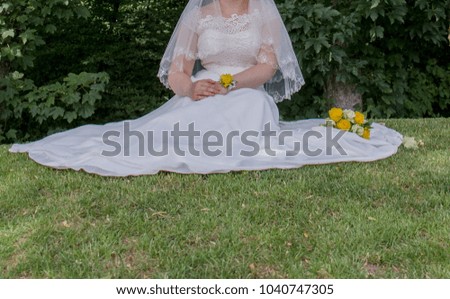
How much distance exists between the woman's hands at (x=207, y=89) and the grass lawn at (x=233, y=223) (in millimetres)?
1043

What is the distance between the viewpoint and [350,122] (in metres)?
4.61

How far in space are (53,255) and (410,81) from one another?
18.7ft

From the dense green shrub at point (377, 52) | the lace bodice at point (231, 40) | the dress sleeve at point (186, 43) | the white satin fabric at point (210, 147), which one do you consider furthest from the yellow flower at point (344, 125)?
the dense green shrub at point (377, 52)

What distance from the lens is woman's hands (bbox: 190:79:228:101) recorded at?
4.54 meters

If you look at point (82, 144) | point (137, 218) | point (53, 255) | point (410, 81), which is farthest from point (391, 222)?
point (410, 81)

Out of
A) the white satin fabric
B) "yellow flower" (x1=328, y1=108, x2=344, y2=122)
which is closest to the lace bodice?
the white satin fabric

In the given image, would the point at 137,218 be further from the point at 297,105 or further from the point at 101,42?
the point at 101,42

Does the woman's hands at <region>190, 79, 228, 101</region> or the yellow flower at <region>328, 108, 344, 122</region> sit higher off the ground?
the woman's hands at <region>190, 79, 228, 101</region>

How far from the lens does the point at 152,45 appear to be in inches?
311

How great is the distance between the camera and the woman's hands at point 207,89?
454 cm

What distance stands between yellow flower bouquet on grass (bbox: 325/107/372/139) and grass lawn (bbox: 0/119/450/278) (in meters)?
0.65

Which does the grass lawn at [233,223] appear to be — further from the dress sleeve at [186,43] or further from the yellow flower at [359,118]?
the dress sleeve at [186,43]

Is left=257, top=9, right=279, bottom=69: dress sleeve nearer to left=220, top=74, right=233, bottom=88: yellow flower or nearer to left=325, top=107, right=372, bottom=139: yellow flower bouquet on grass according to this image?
left=220, top=74, right=233, bottom=88: yellow flower
